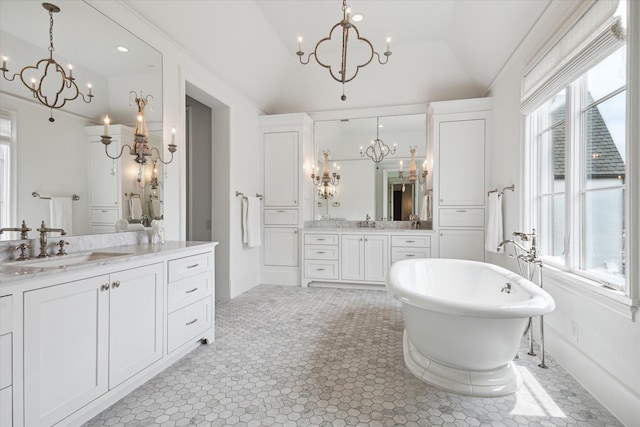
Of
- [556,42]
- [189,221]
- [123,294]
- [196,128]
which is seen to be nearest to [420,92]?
[556,42]

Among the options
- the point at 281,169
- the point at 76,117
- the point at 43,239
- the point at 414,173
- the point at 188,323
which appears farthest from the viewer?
the point at 281,169

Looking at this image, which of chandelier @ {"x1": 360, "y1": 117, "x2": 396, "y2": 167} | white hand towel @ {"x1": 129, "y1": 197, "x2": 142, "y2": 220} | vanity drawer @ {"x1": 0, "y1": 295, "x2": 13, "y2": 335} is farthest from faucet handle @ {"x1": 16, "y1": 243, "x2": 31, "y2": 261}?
chandelier @ {"x1": 360, "y1": 117, "x2": 396, "y2": 167}

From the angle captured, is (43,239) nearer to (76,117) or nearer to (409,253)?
(76,117)

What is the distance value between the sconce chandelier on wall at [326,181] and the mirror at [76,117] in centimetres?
255

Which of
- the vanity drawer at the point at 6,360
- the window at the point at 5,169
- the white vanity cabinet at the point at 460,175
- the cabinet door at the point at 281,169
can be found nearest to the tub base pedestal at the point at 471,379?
the vanity drawer at the point at 6,360

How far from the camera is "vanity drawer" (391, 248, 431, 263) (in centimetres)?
407

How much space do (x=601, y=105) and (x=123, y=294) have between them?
3.11 m

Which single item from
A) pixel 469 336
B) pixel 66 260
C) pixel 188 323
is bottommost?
pixel 188 323

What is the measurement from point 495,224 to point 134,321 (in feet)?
11.5

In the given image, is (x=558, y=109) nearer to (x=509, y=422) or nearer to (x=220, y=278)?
(x=509, y=422)

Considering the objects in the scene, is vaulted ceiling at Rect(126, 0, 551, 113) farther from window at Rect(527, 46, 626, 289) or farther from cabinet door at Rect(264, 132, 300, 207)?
window at Rect(527, 46, 626, 289)

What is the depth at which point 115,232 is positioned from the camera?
2.26 m

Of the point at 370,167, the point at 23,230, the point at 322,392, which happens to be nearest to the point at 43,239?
the point at 23,230

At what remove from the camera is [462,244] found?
3.99m
